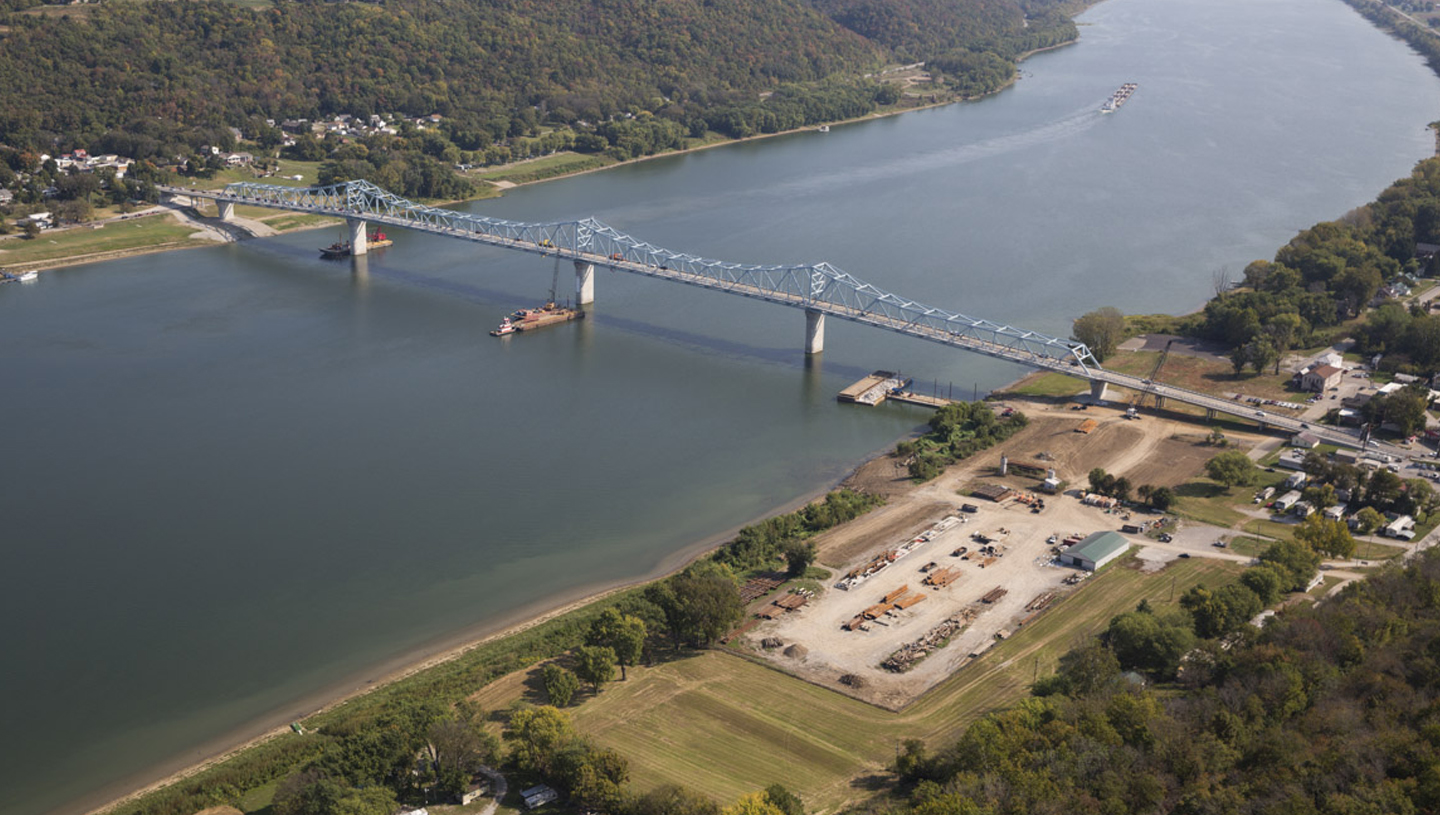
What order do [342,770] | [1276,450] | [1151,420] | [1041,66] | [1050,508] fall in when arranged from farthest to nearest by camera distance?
1. [1041,66]
2. [1151,420]
3. [1276,450]
4. [1050,508]
5. [342,770]

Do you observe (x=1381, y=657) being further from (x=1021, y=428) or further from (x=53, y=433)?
(x=53, y=433)

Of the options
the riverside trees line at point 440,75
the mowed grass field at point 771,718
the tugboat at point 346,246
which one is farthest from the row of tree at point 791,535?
the riverside trees line at point 440,75

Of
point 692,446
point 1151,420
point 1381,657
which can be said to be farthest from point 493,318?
point 1381,657

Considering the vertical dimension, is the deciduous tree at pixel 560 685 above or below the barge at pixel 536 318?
below

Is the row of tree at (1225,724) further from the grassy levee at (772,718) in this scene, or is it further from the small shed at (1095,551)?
the small shed at (1095,551)

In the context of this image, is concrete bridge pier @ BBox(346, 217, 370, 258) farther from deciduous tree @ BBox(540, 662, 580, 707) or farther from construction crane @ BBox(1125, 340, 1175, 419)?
deciduous tree @ BBox(540, 662, 580, 707)

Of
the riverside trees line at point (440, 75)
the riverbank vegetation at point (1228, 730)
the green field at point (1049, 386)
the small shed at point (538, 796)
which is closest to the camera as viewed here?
the riverbank vegetation at point (1228, 730)
